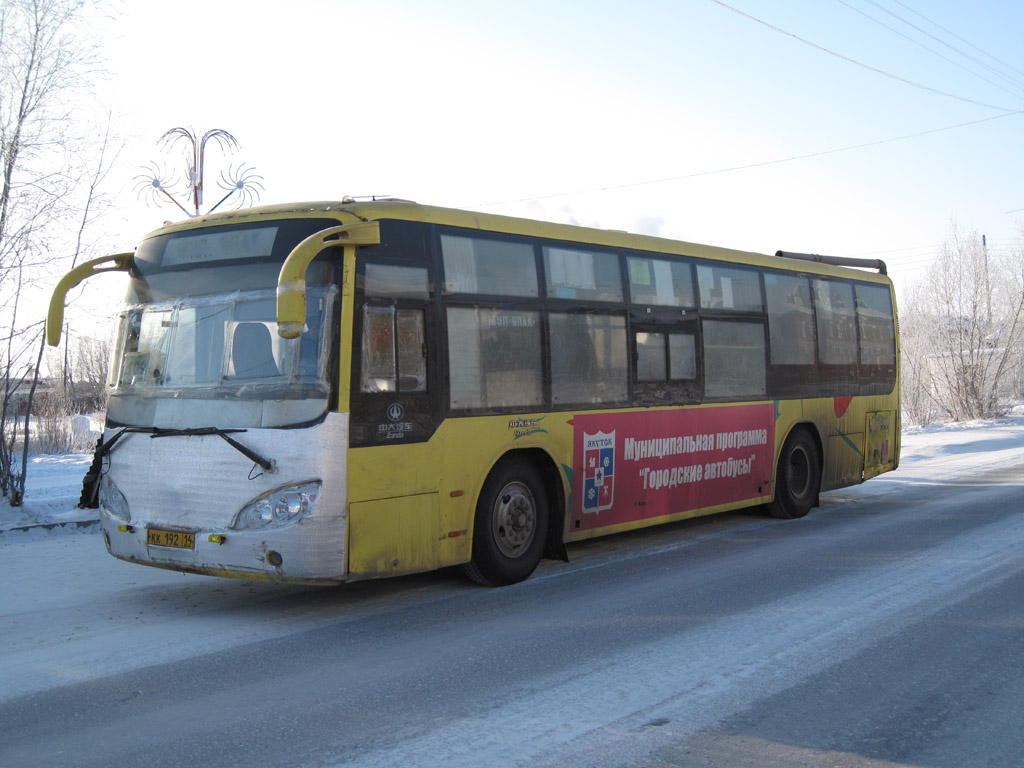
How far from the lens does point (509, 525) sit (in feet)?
27.4

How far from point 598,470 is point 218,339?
3.93 metres

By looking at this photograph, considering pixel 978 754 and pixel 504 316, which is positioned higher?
pixel 504 316

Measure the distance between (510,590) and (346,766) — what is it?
4022mm

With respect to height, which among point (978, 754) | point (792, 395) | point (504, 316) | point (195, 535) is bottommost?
point (978, 754)

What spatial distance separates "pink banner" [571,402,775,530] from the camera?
9289mm

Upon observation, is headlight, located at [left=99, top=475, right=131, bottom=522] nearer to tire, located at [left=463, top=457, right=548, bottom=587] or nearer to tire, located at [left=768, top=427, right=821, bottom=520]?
tire, located at [left=463, top=457, right=548, bottom=587]

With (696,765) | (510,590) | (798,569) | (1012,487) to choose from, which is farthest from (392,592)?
(1012,487)

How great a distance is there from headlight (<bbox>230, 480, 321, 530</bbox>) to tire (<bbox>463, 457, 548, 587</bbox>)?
1777 mm

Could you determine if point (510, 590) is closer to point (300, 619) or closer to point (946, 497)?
point (300, 619)

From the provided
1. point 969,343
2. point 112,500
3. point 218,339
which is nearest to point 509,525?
point 218,339

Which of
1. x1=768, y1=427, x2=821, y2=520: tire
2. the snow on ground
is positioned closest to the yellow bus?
the snow on ground

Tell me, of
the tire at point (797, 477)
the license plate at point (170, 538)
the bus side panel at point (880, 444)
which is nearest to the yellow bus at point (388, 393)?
the license plate at point (170, 538)

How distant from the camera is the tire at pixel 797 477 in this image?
12.5m

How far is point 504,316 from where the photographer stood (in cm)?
844
